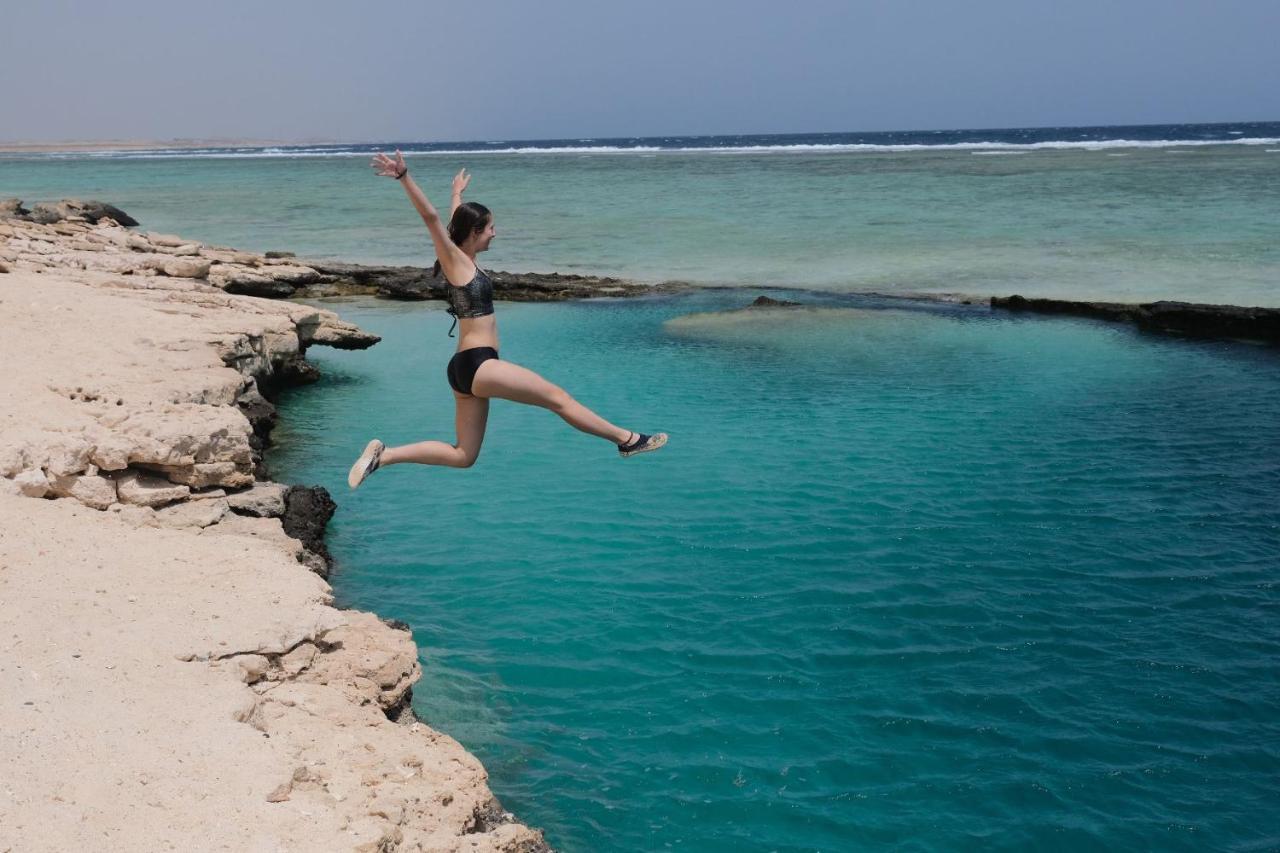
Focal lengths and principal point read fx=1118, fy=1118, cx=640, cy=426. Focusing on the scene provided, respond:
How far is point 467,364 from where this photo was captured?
6.42 m

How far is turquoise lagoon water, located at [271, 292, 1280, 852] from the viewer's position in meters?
6.52

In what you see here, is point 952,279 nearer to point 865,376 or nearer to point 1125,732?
point 865,376

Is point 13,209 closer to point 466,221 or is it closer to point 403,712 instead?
point 466,221

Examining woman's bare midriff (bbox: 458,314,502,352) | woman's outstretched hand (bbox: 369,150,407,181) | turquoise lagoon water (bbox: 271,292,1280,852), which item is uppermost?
woman's outstretched hand (bbox: 369,150,407,181)

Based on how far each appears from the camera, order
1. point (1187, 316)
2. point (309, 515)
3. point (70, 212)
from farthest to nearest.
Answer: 1. point (70, 212)
2. point (1187, 316)
3. point (309, 515)

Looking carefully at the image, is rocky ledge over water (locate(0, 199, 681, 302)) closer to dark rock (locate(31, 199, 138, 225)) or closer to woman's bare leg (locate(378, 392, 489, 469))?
dark rock (locate(31, 199, 138, 225))

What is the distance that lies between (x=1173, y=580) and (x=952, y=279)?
722 inches

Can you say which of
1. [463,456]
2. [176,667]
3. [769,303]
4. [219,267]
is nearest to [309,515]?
[463,456]

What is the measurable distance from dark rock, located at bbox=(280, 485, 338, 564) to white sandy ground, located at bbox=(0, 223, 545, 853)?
2.65ft

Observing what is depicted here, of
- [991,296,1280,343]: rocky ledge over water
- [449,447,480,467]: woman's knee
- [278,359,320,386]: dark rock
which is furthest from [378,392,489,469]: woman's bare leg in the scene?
[991,296,1280,343]: rocky ledge over water

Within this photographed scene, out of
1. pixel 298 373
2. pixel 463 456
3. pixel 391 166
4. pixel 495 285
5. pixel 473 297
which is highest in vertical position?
pixel 391 166

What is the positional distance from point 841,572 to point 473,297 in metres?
4.51

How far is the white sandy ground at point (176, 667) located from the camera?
4.31 meters

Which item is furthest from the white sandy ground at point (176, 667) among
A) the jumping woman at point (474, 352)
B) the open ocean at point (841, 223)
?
the open ocean at point (841, 223)
